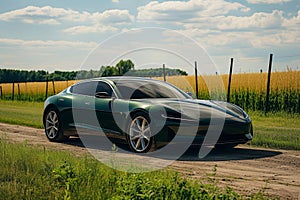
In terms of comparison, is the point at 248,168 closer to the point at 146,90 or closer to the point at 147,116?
the point at 147,116

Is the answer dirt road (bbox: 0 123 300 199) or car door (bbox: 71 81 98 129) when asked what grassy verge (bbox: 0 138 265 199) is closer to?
dirt road (bbox: 0 123 300 199)

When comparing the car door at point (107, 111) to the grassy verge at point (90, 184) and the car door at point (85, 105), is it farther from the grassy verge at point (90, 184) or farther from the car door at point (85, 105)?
the grassy verge at point (90, 184)

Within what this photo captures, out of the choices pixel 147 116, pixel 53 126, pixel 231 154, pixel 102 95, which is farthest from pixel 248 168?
pixel 53 126

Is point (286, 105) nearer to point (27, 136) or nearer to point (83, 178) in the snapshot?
point (27, 136)

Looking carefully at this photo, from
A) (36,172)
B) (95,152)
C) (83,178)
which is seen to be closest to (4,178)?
(36,172)

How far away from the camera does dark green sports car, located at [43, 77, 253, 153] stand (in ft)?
32.4

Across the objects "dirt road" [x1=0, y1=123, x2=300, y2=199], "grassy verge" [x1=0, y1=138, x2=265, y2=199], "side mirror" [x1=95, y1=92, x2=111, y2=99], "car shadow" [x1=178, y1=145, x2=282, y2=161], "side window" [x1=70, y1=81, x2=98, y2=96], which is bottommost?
"car shadow" [x1=178, y1=145, x2=282, y2=161]

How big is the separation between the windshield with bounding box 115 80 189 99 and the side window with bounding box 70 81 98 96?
0.66m

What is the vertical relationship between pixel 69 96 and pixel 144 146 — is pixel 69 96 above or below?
above

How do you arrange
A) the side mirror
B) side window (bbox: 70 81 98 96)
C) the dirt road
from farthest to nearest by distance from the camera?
side window (bbox: 70 81 98 96) → the side mirror → the dirt road

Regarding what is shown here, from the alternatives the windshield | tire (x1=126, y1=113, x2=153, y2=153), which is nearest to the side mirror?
the windshield

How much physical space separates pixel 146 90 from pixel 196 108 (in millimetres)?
1372

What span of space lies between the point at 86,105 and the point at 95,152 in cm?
149

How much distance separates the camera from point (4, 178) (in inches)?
288
